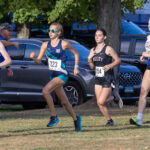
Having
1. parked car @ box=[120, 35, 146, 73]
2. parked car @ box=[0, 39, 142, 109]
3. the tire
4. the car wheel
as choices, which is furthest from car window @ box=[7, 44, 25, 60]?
parked car @ box=[120, 35, 146, 73]

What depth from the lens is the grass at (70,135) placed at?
8.70 meters

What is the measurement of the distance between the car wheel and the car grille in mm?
1523

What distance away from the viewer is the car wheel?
54.1 ft

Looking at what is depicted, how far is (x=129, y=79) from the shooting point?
17.7 meters

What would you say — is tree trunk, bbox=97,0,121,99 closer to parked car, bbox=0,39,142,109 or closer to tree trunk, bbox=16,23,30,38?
parked car, bbox=0,39,142,109

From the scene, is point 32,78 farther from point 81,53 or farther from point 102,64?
point 102,64

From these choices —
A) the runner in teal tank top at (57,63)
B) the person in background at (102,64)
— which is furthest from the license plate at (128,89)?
the runner in teal tank top at (57,63)

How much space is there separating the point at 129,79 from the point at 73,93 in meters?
1.93

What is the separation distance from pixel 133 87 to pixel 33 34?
12293 millimetres

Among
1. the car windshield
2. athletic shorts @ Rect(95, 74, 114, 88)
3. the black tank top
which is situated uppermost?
the black tank top

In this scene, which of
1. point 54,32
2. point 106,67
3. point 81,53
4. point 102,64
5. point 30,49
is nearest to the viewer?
point 54,32

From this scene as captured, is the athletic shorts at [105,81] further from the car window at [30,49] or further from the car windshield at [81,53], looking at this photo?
the car window at [30,49]

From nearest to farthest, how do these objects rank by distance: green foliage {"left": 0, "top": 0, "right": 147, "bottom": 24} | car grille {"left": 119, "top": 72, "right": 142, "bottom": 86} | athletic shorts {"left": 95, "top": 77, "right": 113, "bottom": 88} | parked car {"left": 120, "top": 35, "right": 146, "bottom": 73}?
1. athletic shorts {"left": 95, "top": 77, "right": 113, "bottom": 88}
2. car grille {"left": 119, "top": 72, "right": 142, "bottom": 86}
3. green foliage {"left": 0, "top": 0, "right": 147, "bottom": 24}
4. parked car {"left": 120, "top": 35, "right": 146, "bottom": 73}

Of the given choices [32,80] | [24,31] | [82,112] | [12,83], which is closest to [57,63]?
[82,112]
